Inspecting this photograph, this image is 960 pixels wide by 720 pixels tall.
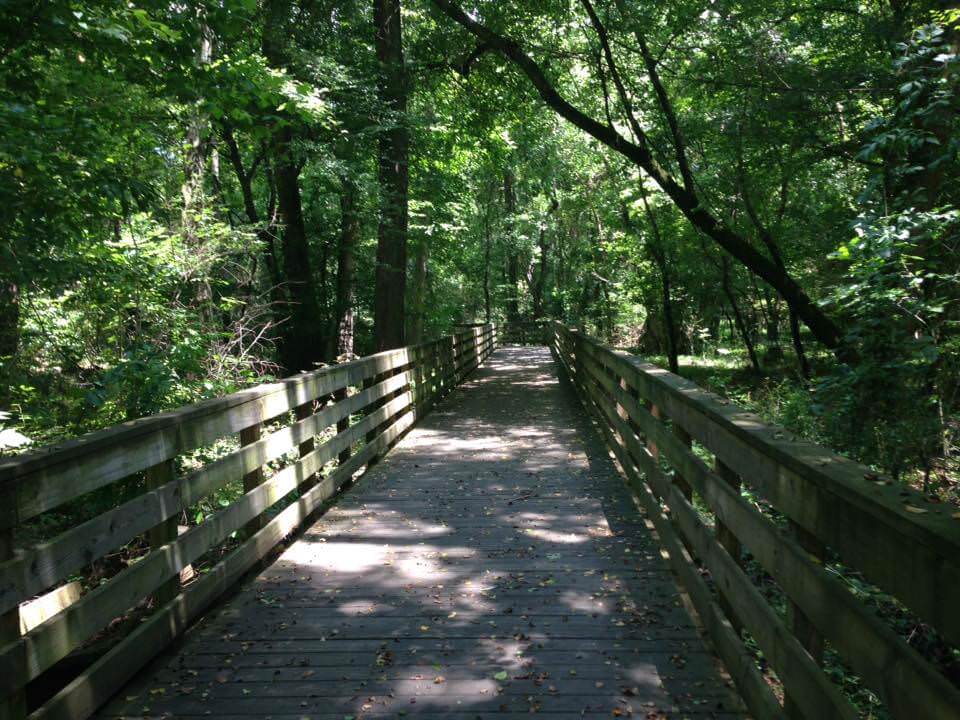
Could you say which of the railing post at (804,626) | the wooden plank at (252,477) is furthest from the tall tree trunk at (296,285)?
the railing post at (804,626)

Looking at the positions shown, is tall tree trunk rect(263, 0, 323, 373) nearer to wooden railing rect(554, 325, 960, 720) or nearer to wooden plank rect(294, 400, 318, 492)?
wooden plank rect(294, 400, 318, 492)

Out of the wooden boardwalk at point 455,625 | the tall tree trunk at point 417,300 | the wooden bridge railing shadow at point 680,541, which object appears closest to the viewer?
the wooden bridge railing shadow at point 680,541

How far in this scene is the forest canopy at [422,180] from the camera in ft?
19.4

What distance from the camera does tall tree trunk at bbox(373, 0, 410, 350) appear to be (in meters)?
13.2

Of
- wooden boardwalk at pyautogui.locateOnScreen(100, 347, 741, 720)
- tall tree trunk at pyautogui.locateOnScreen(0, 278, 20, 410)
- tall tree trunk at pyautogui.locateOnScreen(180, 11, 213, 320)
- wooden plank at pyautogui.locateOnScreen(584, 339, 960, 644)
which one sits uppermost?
tall tree trunk at pyautogui.locateOnScreen(180, 11, 213, 320)

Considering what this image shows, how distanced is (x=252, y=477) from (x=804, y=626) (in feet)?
10.4

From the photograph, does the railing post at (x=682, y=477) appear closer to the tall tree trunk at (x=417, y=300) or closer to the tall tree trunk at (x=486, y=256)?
the tall tree trunk at (x=417, y=300)

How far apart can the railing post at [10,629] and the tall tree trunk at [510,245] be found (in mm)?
36458

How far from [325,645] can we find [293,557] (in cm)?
137

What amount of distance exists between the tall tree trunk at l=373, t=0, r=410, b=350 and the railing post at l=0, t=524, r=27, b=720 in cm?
1092

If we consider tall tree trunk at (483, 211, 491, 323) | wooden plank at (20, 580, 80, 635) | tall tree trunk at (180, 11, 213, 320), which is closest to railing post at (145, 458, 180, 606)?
wooden plank at (20, 580, 80, 635)

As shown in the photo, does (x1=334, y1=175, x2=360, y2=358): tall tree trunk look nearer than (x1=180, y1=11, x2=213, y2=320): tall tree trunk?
No

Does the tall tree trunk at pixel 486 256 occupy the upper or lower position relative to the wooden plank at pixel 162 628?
upper

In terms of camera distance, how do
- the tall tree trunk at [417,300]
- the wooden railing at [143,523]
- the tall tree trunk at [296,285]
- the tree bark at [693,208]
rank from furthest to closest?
the tall tree trunk at [417,300]
the tall tree trunk at [296,285]
the tree bark at [693,208]
the wooden railing at [143,523]
